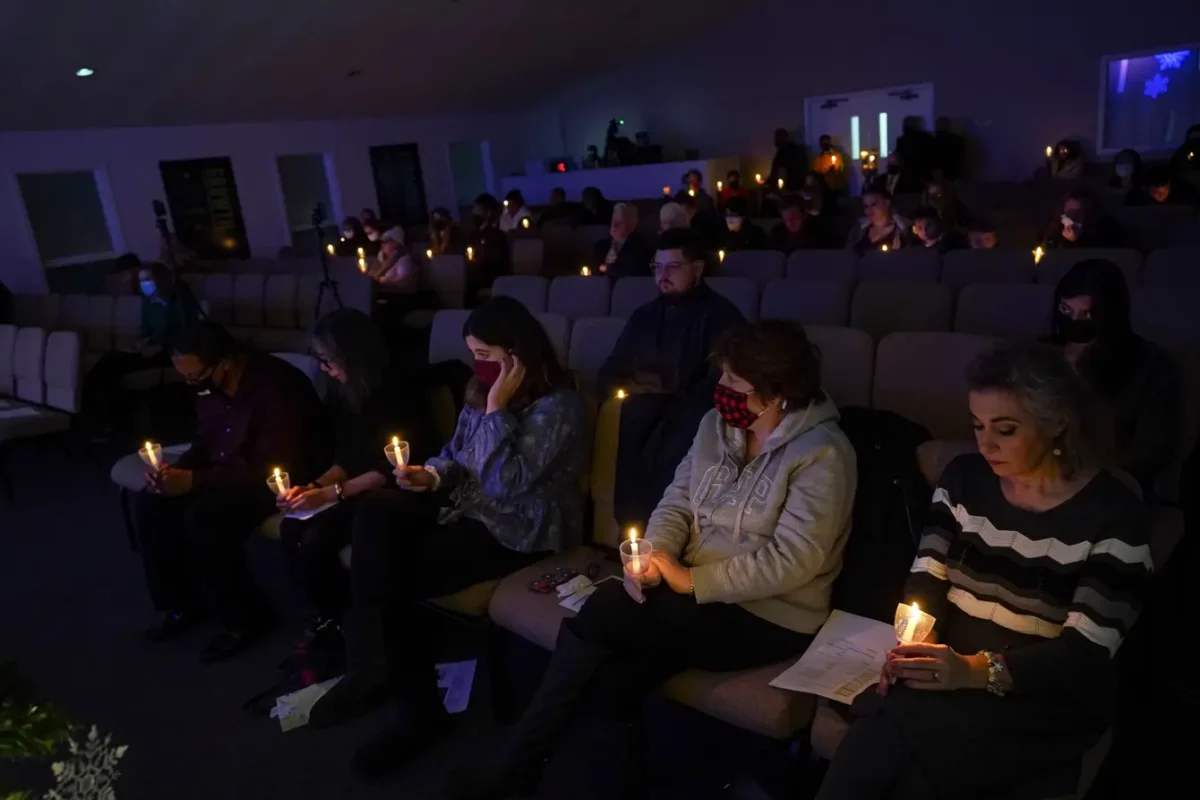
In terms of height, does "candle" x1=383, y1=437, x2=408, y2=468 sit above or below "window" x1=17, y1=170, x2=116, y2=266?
below

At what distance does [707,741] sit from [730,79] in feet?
40.0

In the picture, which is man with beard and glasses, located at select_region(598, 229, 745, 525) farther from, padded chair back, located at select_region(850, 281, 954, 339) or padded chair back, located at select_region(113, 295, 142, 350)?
padded chair back, located at select_region(113, 295, 142, 350)

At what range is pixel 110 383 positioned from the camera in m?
5.93

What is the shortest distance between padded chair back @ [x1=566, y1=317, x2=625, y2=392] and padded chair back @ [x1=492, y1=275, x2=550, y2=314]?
1.42 metres

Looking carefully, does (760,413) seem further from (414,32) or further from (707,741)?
(414,32)

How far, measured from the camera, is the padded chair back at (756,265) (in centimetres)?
515

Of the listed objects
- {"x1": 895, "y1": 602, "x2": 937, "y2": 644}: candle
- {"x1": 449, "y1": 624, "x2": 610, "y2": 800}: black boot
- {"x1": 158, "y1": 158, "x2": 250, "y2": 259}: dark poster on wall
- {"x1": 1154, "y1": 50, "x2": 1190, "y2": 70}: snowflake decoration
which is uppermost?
{"x1": 1154, "y1": 50, "x2": 1190, "y2": 70}: snowflake decoration

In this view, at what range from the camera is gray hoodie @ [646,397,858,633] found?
6.46 ft

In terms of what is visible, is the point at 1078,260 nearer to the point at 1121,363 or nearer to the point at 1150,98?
the point at 1121,363

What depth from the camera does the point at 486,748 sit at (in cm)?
247

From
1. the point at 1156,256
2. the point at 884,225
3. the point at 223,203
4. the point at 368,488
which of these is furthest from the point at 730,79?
the point at 368,488

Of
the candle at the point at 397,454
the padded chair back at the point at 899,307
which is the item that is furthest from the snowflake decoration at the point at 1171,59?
the candle at the point at 397,454

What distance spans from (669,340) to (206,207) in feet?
29.1

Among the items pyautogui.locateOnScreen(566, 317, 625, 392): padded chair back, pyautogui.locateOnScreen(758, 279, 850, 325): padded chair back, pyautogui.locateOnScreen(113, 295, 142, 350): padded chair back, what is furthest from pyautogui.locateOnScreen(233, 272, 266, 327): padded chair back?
pyautogui.locateOnScreen(758, 279, 850, 325): padded chair back
